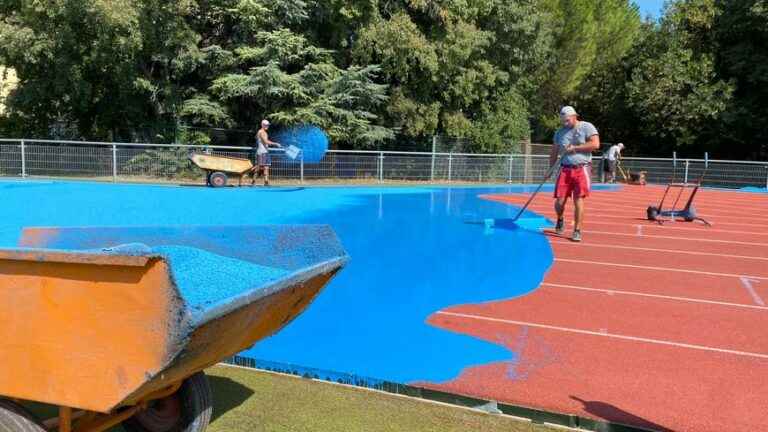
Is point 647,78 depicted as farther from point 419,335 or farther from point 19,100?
point 419,335

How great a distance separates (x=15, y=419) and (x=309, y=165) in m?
19.9

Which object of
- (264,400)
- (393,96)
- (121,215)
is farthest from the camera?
(393,96)

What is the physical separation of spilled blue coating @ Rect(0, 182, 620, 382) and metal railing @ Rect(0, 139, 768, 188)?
161cm

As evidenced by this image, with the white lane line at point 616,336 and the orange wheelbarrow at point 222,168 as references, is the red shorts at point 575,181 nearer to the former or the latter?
the white lane line at point 616,336

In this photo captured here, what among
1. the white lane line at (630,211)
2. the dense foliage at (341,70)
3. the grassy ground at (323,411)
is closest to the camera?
the grassy ground at (323,411)

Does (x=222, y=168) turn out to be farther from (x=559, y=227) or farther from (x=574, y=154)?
(x=574, y=154)

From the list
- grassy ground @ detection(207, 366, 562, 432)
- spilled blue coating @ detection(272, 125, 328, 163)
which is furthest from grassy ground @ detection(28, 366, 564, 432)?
spilled blue coating @ detection(272, 125, 328, 163)

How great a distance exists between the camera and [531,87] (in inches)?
1384

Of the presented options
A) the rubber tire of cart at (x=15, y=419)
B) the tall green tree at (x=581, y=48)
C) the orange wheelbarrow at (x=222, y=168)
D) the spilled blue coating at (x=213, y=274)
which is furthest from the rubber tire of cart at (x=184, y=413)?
the tall green tree at (x=581, y=48)

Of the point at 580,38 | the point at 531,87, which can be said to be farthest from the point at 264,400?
the point at 580,38

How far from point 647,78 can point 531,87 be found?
5721 millimetres

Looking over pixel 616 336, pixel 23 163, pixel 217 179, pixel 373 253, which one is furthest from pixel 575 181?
pixel 23 163

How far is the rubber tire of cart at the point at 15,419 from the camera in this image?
2.75 meters

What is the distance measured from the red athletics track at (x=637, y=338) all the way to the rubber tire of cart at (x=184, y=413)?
5.58 feet
